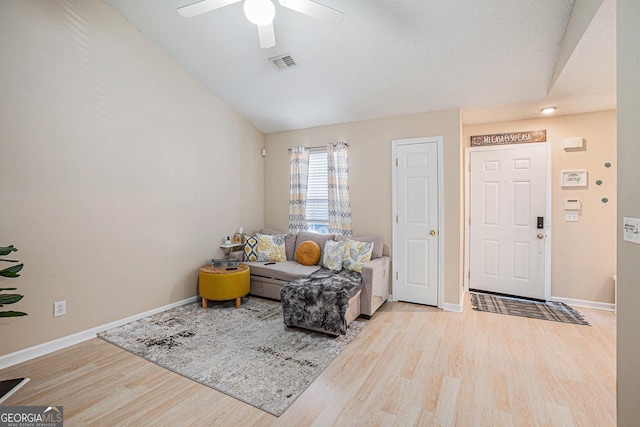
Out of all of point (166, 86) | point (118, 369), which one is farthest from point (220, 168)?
point (118, 369)

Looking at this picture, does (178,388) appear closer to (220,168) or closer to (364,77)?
(220,168)

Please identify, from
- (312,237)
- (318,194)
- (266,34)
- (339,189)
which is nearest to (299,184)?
(318,194)

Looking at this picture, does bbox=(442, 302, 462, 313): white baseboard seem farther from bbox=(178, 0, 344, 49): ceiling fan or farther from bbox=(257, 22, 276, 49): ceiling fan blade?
bbox=(257, 22, 276, 49): ceiling fan blade

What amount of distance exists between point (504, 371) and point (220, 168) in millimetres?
3887

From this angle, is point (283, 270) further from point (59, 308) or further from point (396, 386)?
point (59, 308)

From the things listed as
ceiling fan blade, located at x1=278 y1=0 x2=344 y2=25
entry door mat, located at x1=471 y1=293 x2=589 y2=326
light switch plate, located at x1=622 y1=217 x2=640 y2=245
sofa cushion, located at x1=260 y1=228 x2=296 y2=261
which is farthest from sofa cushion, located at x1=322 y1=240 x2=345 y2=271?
light switch plate, located at x1=622 y1=217 x2=640 y2=245

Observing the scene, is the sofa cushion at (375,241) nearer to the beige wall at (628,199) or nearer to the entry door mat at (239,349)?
the entry door mat at (239,349)

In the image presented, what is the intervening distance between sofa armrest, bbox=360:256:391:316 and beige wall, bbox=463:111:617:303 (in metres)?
2.28

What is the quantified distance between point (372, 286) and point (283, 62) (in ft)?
8.72

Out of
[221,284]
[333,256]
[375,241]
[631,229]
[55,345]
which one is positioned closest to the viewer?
[631,229]

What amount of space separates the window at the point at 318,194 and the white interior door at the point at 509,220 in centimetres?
212

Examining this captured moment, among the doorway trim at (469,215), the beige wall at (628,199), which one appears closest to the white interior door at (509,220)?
the doorway trim at (469,215)

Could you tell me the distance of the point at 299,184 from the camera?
14.8 feet

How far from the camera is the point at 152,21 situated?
297 centimetres
